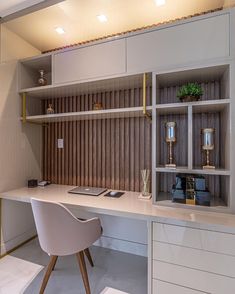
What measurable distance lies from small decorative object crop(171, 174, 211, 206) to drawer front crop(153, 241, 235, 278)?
40cm

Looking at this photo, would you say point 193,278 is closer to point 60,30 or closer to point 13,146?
point 13,146

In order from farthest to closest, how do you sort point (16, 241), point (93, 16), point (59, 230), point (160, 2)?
1. point (16, 241)
2. point (93, 16)
3. point (160, 2)
4. point (59, 230)

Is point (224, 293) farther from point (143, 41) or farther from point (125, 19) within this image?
point (125, 19)

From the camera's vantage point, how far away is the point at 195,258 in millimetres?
1308

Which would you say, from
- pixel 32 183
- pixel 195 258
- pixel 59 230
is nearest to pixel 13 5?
pixel 32 183

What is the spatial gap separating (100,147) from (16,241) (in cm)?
155

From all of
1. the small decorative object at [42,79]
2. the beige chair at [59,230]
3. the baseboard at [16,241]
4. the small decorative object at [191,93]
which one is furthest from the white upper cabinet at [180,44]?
the baseboard at [16,241]

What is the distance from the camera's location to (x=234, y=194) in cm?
145

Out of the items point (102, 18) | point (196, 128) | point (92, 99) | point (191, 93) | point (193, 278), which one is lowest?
point (193, 278)

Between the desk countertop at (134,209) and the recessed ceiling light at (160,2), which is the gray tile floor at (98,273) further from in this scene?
the recessed ceiling light at (160,2)

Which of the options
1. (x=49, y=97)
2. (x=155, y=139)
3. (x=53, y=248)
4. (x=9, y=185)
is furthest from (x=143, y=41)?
(x=9, y=185)

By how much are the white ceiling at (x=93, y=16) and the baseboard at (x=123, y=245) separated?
2.48 m

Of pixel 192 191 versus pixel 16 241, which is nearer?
pixel 192 191

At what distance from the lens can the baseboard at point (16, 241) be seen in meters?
2.22
